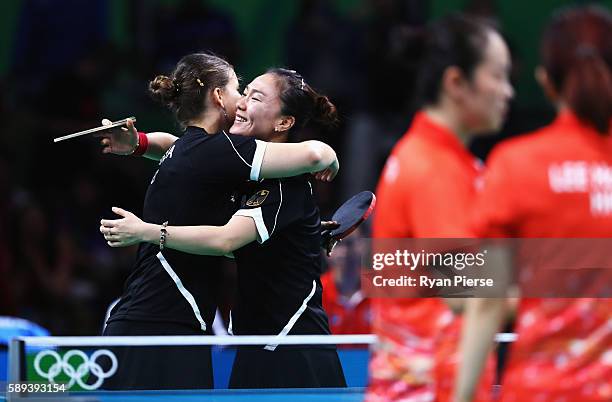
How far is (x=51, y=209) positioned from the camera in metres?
9.49

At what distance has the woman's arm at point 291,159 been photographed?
4246mm

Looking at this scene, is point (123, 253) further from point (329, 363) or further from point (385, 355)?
point (385, 355)

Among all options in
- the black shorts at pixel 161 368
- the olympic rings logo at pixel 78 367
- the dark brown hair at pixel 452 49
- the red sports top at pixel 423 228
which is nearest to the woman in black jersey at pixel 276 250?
the black shorts at pixel 161 368

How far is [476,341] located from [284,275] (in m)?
1.86

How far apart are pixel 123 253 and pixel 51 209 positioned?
676 millimetres

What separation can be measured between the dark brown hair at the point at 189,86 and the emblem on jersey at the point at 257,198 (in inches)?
17.2

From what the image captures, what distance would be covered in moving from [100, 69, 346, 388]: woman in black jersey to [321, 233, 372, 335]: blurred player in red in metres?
3.07

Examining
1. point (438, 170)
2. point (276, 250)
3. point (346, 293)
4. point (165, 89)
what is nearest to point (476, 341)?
point (438, 170)

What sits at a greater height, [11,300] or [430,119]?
[11,300]

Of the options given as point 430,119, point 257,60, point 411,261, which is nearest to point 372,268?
point 411,261

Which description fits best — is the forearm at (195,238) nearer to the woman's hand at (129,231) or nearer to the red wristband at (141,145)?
the woman's hand at (129,231)

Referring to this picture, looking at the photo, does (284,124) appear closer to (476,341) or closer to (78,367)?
(78,367)

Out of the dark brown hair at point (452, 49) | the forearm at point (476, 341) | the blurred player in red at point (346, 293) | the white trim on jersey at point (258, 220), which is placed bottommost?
the forearm at point (476, 341)

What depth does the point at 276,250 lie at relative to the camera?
4453 millimetres
